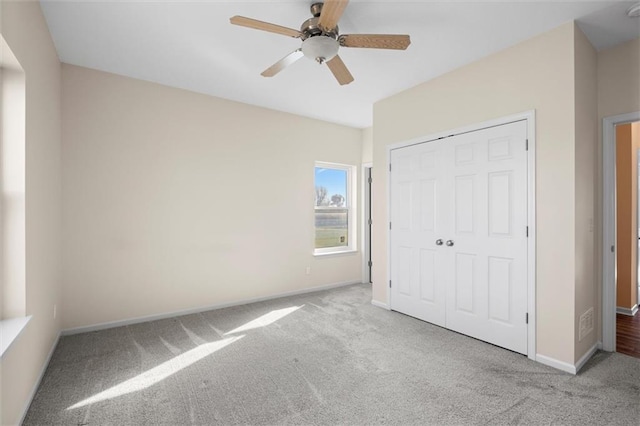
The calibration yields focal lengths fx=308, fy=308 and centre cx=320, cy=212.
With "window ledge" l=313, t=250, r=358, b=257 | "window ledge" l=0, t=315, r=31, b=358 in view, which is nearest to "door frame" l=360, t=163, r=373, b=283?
"window ledge" l=313, t=250, r=358, b=257

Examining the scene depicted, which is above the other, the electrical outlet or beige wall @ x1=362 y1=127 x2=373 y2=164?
beige wall @ x1=362 y1=127 x2=373 y2=164

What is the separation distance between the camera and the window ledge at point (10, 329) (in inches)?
64.1

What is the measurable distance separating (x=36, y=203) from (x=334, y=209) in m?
4.01

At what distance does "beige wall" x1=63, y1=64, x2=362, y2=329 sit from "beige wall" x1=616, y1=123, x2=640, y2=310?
157 inches

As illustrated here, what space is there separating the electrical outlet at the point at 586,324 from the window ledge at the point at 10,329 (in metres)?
3.96

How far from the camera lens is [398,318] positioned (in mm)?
3756

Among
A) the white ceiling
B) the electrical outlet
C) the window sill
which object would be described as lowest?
the electrical outlet

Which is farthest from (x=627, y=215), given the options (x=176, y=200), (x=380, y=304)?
(x=176, y=200)

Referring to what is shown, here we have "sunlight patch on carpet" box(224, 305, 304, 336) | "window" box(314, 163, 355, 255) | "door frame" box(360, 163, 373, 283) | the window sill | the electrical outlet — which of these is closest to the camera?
the electrical outlet

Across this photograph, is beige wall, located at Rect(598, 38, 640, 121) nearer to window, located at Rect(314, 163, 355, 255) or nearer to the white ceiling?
the white ceiling

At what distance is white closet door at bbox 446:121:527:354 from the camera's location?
9.26 ft

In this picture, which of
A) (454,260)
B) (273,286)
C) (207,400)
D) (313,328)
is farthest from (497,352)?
(273,286)

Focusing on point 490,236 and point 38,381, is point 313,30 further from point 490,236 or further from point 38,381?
point 38,381

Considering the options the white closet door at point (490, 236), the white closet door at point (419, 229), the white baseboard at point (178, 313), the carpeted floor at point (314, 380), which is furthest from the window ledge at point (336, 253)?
the white closet door at point (490, 236)
